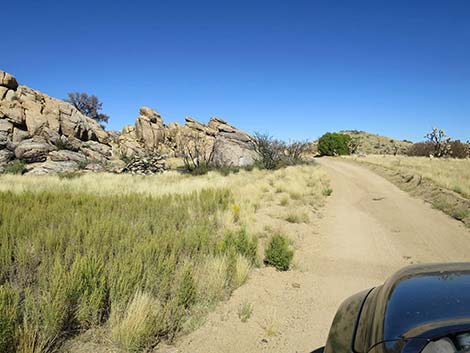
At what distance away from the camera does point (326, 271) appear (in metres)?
5.93

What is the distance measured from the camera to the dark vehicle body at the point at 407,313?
1.39 meters

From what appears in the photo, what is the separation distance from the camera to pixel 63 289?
11.5 ft

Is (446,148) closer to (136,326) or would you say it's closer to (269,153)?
(269,153)

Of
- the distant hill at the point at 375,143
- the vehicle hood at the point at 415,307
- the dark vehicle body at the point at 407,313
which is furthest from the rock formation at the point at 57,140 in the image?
the distant hill at the point at 375,143

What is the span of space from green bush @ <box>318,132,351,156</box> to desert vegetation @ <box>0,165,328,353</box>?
44.7m

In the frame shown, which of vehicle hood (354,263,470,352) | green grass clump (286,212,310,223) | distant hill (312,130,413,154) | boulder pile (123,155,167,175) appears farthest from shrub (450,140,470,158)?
vehicle hood (354,263,470,352)

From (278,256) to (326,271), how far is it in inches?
41.8

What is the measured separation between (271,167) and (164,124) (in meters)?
27.8

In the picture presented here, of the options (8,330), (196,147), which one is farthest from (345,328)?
(196,147)

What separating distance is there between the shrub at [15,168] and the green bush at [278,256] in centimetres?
2028

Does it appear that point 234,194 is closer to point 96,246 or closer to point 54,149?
point 96,246

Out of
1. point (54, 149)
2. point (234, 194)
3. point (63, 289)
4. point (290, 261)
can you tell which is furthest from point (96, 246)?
point (54, 149)

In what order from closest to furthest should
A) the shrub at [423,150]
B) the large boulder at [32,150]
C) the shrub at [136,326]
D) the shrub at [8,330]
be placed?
the shrub at [8,330] < the shrub at [136,326] < the large boulder at [32,150] < the shrub at [423,150]

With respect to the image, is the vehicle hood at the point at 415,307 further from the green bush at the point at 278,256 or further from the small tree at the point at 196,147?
the small tree at the point at 196,147
